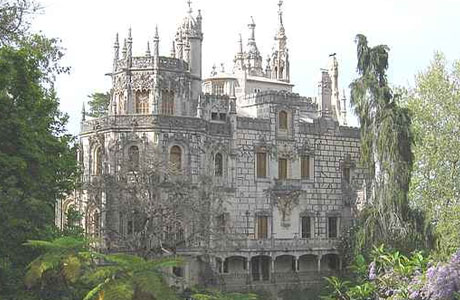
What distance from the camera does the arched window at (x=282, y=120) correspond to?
49719 millimetres

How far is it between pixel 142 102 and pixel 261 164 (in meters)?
8.42

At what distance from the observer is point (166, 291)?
19.8 metres

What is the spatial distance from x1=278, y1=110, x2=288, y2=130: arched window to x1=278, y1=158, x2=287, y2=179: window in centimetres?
198

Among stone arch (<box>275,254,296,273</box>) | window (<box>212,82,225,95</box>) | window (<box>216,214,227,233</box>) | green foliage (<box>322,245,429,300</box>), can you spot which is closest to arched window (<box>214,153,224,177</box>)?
window (<box>216,214,227,233</box>)

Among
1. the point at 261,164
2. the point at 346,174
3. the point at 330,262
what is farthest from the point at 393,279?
the point at 346,174

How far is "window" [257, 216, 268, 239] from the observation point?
48.6 m

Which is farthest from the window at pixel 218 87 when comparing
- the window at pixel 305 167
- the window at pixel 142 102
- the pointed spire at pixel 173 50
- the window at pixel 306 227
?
the window at pixel 142 102

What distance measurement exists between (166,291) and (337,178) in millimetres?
33314

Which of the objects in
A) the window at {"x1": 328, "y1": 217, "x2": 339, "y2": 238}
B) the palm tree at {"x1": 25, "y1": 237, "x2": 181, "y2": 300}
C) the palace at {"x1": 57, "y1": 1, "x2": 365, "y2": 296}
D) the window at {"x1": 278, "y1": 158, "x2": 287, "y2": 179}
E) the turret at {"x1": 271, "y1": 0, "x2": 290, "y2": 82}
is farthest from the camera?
the turret at {"x1": 271, "y1": 0, "x2": 290, "y2": 82}

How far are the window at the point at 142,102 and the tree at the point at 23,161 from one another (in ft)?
47.7

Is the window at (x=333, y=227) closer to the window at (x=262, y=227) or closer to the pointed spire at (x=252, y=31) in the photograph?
the window at (x=262, y=227)

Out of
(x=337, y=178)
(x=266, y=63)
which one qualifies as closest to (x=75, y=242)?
(x=337, y=178)

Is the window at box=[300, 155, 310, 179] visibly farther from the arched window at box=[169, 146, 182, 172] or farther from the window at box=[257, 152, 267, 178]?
the arched window at box=[169, 146, 182, 172]

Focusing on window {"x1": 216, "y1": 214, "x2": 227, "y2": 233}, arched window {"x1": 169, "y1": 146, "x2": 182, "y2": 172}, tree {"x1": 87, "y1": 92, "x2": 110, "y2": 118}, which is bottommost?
window {"x1": 216, "y1": 214, "x2": 227, "y2": 233}
